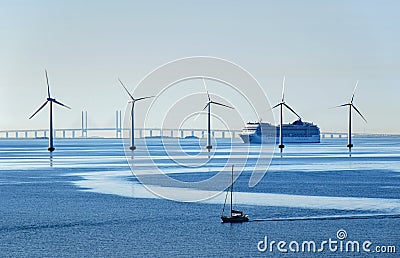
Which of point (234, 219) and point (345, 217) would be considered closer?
point (234, 219)

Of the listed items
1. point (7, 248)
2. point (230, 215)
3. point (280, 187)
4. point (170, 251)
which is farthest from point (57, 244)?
point (280, 187)

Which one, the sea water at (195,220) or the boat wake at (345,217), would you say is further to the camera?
the boat wake at (345,217)

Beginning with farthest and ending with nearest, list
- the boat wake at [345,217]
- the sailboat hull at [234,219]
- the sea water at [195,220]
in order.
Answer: the boat wake at [345,217]
the sailboat hull at [234,219]
the sea water at [195,220]

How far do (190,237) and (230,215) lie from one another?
23.1 ft

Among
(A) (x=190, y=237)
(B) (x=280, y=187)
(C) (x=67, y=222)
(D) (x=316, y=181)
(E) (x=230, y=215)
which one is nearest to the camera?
(A) (x=190, y=237)

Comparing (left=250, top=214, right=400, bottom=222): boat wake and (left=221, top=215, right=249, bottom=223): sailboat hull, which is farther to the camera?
(left=250, top=214, right=400, bottom=222): boat wake

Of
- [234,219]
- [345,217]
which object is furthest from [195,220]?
[345,217]

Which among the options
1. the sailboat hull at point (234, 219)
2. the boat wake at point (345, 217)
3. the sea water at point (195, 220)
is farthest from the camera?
the boat wake at point (345, 217)

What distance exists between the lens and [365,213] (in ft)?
128

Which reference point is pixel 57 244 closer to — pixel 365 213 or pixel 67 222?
pixel 67 222

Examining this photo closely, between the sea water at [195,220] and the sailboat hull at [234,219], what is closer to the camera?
the sea water at [195,220]

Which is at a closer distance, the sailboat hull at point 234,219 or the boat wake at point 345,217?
the sailboat hull at point 234,219

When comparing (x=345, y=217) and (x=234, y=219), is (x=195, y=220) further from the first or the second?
(x=345, y=217)

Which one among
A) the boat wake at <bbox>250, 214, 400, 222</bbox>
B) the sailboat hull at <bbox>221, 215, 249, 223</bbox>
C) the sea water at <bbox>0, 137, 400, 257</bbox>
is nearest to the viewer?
the sea water at <bbox>0, 137, 400, 257</bbox>
